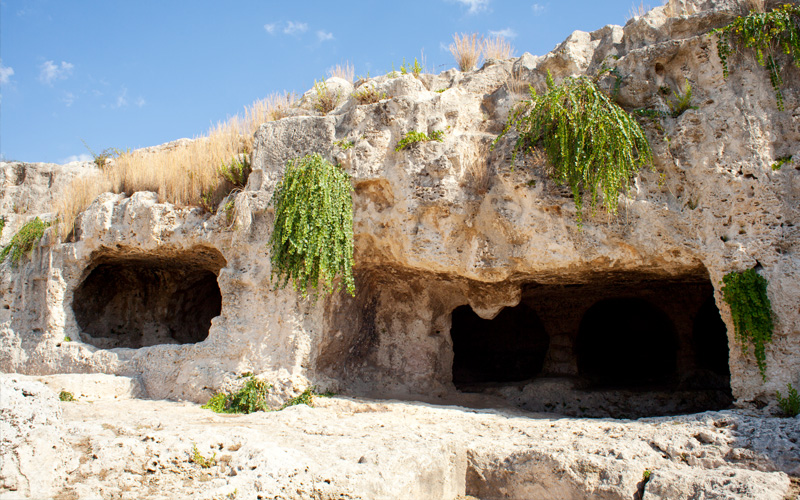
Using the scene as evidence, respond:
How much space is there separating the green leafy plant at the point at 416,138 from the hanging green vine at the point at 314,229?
34.0 inches

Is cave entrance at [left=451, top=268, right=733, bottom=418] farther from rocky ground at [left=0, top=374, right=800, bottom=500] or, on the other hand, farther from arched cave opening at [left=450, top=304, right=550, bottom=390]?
rocky ground at [left=0, top=374, right=800, bottom=500]

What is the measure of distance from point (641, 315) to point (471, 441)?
28.3ft

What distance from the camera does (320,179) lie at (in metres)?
6.72

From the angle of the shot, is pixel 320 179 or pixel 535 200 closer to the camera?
pixel 535 200

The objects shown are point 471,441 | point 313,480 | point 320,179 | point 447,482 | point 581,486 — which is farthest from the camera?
point 320,179

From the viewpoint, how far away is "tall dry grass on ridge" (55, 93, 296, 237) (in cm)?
813

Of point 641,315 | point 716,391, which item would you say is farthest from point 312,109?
point 641,315

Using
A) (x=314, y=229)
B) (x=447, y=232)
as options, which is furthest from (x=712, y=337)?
(x=314, y=229)

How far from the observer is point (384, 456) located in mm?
4305

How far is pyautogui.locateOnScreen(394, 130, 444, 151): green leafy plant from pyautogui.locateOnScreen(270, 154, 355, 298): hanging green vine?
865mm

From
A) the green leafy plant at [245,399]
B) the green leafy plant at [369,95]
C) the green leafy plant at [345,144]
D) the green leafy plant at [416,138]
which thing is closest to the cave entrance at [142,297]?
the green leafy plant at [245,399]

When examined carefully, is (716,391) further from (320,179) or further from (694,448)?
(320,179)

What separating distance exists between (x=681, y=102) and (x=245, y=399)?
5.89 m

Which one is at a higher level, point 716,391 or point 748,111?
point 748,111
